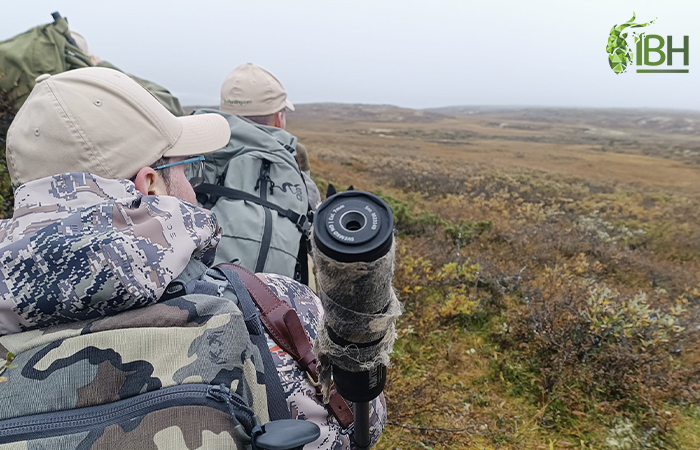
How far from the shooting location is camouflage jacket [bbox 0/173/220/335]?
0.97 meters

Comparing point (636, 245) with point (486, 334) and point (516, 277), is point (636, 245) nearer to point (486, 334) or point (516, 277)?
point (516, 277)

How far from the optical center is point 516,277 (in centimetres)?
526

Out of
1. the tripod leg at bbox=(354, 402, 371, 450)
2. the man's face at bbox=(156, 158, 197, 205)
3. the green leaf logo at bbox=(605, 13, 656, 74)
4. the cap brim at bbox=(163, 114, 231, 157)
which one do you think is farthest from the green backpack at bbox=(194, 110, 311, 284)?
the green leaf logo at bbox=(605, 13, 656, 74)

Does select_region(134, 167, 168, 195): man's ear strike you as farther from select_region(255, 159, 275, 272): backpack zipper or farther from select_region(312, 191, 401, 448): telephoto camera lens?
select_region(255, 159, 275, 272): backpack zipper

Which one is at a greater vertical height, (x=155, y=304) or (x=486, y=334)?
(x=155, y=304)

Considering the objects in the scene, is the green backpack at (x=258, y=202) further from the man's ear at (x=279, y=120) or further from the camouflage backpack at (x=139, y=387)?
the camouflage backpack at (x=139, y=387)

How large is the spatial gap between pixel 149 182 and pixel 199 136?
1.21 ft

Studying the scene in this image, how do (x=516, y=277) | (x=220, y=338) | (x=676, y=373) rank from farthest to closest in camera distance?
(x=516, y=277), (x=676, y=373), (x=220, y=338)

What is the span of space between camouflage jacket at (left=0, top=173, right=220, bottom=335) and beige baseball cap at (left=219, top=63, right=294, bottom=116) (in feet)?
10.4

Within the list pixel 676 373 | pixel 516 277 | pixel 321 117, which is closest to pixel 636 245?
pixel 516 277

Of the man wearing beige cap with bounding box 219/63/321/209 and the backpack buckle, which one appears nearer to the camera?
the backpack buckle

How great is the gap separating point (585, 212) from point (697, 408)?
912cm

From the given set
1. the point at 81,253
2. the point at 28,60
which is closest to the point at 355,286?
the point at 81,253

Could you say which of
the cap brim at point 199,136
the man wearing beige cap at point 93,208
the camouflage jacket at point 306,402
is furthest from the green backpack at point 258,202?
the camouflage jacket at point 306,402
